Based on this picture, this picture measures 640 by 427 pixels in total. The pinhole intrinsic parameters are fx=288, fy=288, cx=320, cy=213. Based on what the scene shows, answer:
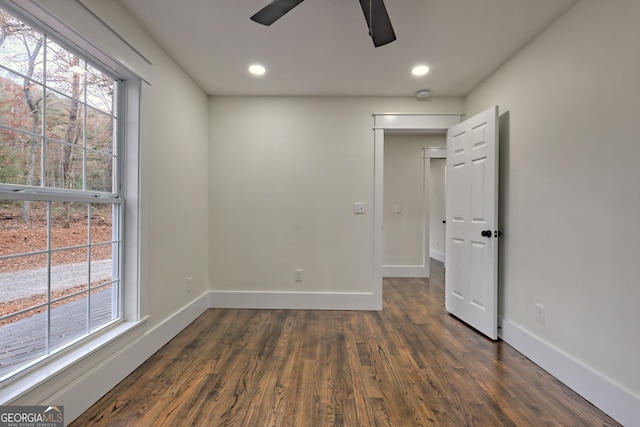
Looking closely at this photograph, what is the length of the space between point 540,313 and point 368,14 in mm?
2237

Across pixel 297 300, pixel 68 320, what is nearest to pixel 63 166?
pixel 68 320

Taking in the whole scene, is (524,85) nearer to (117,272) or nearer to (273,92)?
(273,92)

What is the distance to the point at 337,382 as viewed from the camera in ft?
5.80

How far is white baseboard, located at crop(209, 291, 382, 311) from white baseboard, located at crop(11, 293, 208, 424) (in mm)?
865

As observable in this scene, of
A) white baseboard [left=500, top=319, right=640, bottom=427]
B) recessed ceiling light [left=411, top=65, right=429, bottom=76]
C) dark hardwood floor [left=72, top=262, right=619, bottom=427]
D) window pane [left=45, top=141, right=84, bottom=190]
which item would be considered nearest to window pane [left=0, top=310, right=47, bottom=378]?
dark hardwood floor [left=72, top=262, right=619, bottom=427]

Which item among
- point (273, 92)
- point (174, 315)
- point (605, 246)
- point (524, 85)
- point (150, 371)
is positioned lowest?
point (150, 371)

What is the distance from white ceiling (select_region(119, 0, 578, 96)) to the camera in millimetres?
1794

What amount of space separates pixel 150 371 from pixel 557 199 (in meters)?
2.89

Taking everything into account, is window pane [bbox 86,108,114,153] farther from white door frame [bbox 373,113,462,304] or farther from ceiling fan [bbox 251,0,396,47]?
white door frame [bbox 373,113,462,304]

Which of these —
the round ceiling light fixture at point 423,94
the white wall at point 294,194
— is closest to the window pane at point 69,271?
the white wall at point 294,194

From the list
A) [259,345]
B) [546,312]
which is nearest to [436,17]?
[546,312]

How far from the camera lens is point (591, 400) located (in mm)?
1606

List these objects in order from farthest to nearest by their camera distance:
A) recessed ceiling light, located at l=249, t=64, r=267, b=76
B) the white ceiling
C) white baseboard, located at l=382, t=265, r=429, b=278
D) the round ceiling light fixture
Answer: white baseboard, located at l=382, t=265, r=429, b=278, the round ceiling light fixture, recessed ceiling light, located at l=249, t=64, r=267, b=76, the white ceiling

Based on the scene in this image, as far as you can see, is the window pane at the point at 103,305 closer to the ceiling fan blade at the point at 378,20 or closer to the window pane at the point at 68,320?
the window pane at the point at 68,320
